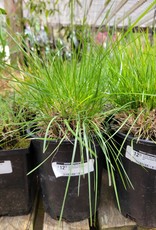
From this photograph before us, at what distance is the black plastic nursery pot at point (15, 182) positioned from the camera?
53 centimetres

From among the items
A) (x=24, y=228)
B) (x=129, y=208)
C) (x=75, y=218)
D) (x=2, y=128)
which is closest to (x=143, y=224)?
(x=129, y=208)

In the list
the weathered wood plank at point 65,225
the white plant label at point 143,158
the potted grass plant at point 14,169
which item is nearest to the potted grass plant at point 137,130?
the white plant label at point 143,158

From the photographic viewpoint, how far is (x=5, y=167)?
537mm

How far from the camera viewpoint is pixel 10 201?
22.5 inches

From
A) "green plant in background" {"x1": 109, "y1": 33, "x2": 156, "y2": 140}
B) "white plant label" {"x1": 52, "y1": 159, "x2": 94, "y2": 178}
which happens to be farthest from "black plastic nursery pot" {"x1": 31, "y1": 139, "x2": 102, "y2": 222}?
"green plant in background" {"x1": 109, "y1": 33, "x2": 156, "y2": 140}

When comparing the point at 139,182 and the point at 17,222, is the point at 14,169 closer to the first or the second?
the point at 17,222

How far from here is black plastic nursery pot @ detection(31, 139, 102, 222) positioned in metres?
0.50

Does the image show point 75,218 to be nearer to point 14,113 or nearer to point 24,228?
point 24,228

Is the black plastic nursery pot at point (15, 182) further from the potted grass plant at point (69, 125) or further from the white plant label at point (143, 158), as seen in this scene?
the white plant label at point (143, 158)

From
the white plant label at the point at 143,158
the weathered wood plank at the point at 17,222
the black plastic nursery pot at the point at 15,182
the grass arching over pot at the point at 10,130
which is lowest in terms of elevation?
the weathered wood plank at the point at 17,222

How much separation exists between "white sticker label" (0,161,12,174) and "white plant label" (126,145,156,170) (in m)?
0.31

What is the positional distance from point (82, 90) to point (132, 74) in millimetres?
133

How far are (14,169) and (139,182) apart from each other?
12.5 inches

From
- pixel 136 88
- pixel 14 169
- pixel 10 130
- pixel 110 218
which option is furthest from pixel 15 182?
pixel 136 88
